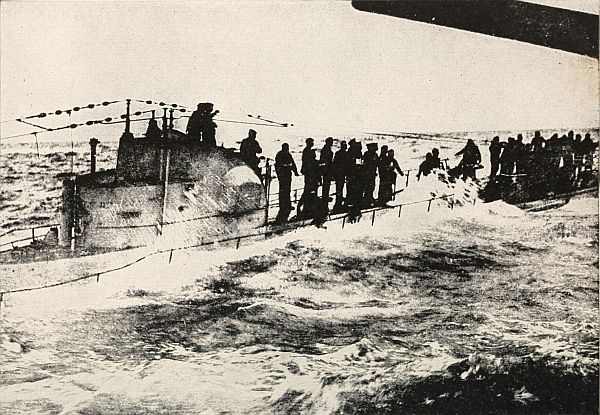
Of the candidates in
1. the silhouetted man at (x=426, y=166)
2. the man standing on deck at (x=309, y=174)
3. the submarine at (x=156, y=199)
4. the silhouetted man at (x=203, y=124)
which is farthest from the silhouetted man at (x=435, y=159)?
the silhouetted man at (x=203, y=124)

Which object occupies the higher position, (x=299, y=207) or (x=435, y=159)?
(x=435, y=159)

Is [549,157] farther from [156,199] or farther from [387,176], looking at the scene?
[156,199]

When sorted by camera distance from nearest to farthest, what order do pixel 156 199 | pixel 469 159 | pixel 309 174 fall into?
pixel 156 199
pixel 309 174
pixel 469 159

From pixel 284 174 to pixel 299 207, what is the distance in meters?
0.11

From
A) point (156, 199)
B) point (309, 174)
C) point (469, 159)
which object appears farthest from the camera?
point (469, 159)

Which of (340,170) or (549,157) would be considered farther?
(549,157)

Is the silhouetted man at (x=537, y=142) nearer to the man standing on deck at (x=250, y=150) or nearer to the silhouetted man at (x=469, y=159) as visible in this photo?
the silhouetted man at (x=469, y=159)

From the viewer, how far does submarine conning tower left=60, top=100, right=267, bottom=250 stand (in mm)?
1928

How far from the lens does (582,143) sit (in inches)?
86.4

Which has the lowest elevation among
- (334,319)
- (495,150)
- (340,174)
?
(334,319)

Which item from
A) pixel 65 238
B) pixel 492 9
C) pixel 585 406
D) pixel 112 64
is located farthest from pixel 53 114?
pixel 585 406

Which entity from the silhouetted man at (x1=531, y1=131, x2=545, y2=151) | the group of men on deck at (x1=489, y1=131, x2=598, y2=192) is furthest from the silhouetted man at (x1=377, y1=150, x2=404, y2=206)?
the silhouetted man at (x1=531, y1=131, x2=545, y2=151)

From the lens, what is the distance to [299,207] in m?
2.05

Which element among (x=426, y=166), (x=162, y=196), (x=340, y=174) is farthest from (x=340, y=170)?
(x=162, y=196)
